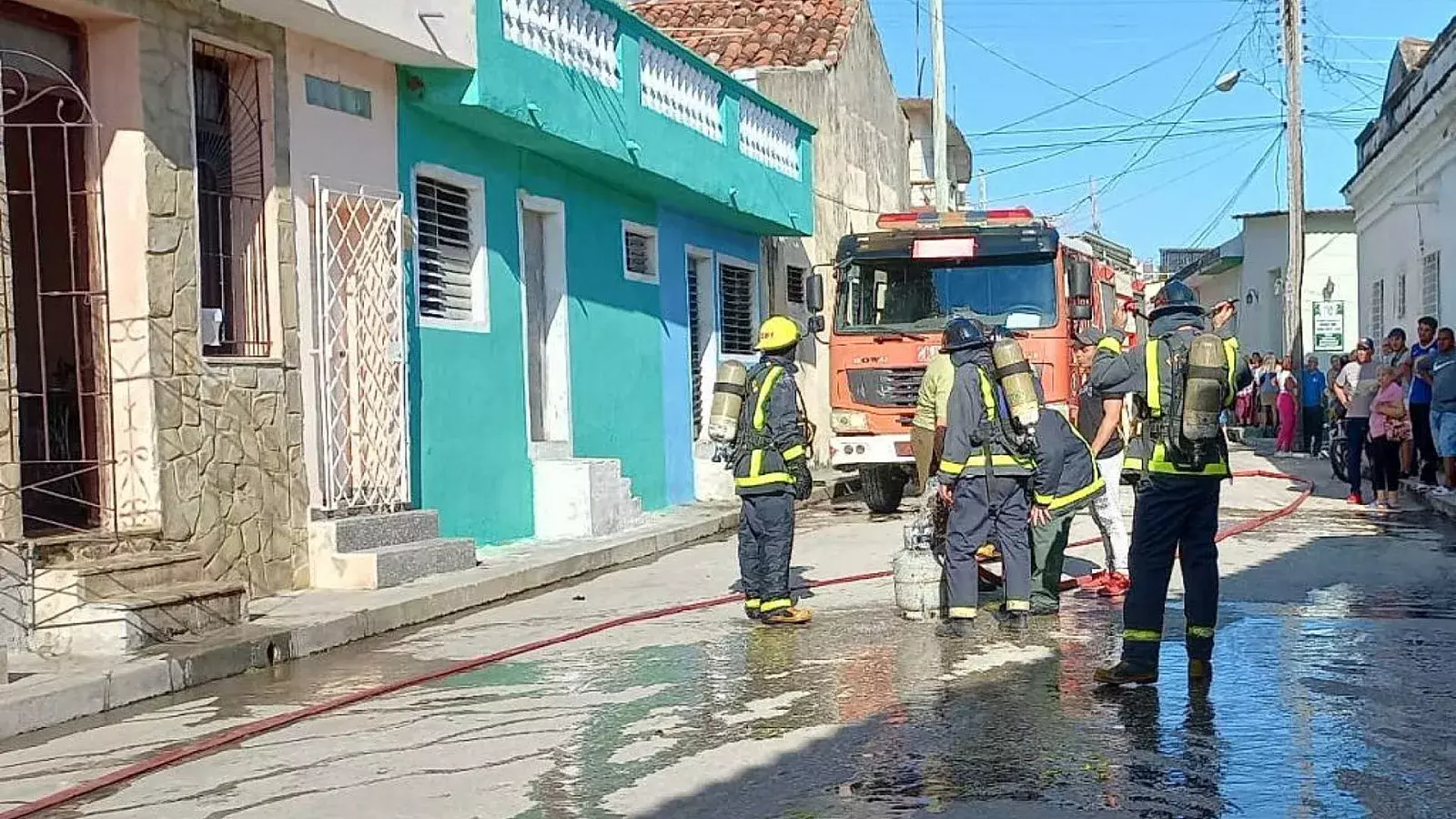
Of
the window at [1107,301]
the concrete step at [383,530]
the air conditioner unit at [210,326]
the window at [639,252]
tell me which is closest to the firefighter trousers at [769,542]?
the concrete step at [383,530]

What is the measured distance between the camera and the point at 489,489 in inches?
505

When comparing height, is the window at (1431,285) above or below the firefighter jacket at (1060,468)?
above

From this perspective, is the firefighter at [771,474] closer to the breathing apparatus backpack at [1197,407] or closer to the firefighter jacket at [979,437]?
the firefighter jacket at [979,437]

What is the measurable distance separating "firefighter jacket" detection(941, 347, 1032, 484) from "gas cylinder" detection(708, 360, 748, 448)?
4.11 feet

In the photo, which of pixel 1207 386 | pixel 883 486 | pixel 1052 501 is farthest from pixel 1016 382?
pixel 883 486

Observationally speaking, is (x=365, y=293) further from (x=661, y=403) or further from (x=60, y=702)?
(x=661, y=403)

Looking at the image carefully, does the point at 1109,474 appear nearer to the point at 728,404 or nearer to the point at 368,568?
the point at 728,404

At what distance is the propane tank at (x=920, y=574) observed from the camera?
877cm

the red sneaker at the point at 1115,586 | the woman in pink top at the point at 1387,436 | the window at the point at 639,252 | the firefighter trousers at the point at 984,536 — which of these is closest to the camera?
the firefighter trousers at the point at 984,536

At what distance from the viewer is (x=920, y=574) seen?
8781mm

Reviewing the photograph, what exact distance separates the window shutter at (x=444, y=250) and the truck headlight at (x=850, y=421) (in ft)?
14.7

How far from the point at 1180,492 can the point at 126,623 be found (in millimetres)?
5452

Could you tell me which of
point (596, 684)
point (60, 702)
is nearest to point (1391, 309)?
point (596, 684)

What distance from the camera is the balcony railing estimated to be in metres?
→ 12.9
